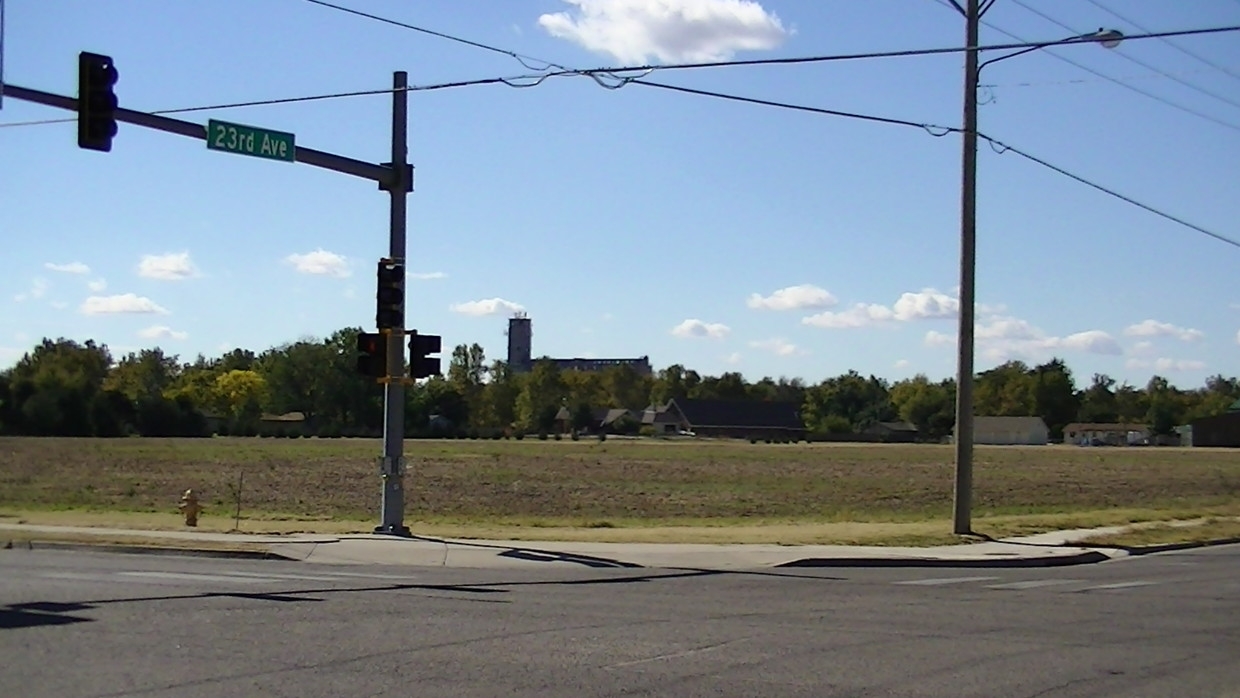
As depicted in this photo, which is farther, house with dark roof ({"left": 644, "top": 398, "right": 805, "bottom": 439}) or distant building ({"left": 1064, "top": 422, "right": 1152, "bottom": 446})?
house with dark roof ({"left": 644, "top": 398, "right": 805, "bottom": 439})

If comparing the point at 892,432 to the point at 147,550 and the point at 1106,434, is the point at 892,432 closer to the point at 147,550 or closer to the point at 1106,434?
the point at 1106,434

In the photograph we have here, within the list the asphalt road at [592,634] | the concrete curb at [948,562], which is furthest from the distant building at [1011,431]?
the asphalt road at [592,634]

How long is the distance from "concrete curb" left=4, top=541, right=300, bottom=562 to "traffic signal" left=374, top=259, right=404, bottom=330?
13.5ft

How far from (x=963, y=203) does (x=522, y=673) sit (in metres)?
18.1

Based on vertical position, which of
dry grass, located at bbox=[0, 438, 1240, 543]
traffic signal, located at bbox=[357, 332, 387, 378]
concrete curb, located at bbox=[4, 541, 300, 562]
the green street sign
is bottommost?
dry grass, located at bbox=[0, 438, 1240, 543]

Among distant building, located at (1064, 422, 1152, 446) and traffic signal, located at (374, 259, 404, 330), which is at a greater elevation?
traffic signal, located at (374, 259, 404, 330)

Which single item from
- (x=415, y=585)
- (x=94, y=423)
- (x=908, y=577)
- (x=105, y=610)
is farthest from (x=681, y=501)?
(x=94, y=423)

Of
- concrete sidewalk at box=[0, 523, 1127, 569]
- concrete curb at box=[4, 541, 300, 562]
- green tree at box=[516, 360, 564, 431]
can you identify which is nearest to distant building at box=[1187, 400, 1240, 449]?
green tree at box=[516, 360, 564, 431]

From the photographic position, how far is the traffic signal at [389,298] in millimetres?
23406

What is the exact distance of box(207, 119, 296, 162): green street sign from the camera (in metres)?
20.2

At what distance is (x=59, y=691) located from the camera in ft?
31.7

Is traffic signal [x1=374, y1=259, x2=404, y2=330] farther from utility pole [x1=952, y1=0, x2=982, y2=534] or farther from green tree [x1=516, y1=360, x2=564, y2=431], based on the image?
green tree [x1=516, y1=360, x2=564, y2=431]

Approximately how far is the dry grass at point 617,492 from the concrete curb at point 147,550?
13.6 feet

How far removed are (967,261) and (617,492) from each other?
25.7 m
